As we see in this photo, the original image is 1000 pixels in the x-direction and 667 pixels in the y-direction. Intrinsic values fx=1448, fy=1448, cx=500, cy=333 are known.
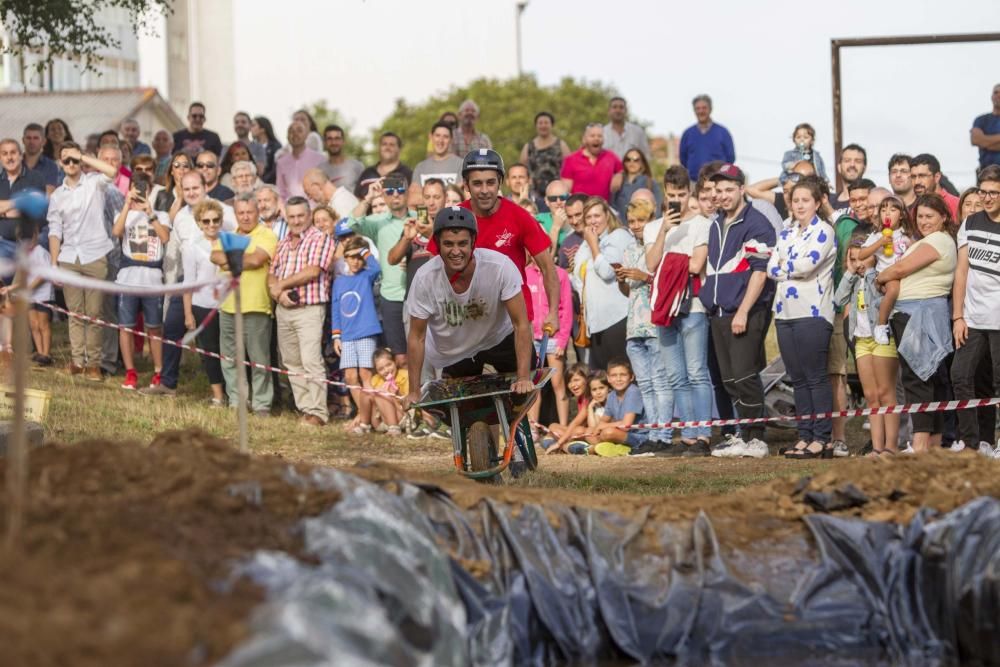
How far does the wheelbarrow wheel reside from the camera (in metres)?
9.57

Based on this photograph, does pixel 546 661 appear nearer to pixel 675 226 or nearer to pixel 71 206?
pixel 675 226

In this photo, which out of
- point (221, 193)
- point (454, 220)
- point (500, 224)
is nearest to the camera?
point (454, 220)

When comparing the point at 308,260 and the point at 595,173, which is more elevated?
the point at 595,173

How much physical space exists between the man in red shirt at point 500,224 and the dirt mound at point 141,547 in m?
3.57

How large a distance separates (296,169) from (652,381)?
5.82 meters

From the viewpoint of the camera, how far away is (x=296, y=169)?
54.7 ft

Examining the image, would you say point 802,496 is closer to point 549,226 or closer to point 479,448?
point 479,448

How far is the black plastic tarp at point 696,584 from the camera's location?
6566mm

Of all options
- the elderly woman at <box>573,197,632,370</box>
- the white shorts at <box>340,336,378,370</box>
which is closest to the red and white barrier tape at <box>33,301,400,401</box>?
the white shorts at <box>340,336,378,370</box>

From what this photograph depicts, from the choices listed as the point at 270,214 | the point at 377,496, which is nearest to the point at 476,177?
the point at 377,496

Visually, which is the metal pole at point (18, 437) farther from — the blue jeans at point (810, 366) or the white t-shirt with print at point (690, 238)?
the white t-shirt with print at point (690, 238)

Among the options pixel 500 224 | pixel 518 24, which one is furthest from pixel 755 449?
pixel 518 24

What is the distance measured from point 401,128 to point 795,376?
2040 inches

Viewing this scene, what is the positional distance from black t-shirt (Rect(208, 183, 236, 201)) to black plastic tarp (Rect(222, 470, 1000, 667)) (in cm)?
927
